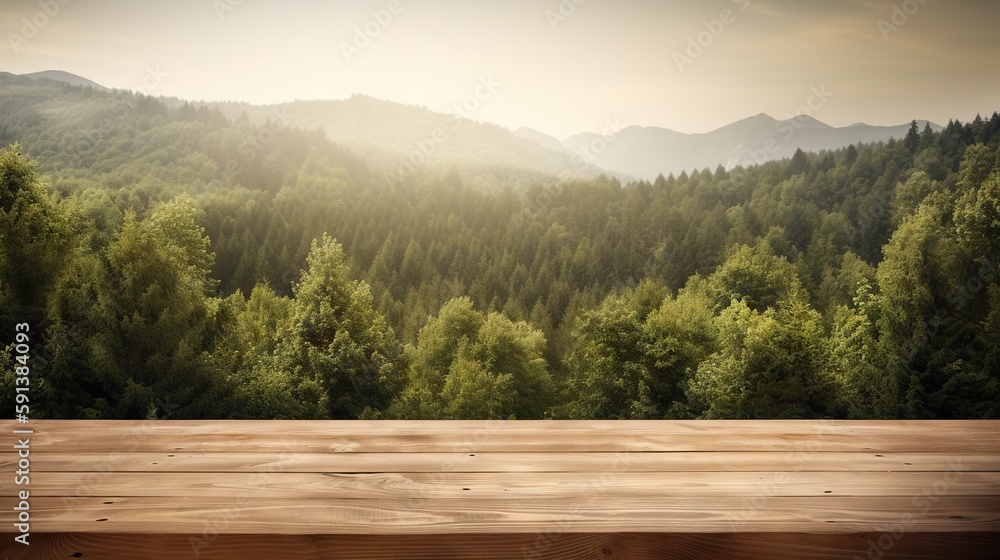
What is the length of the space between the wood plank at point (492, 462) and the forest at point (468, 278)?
10.3 feet

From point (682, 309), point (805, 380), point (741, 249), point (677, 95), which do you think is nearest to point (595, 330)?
point (682, 309)

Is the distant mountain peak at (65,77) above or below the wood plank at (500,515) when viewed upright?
above

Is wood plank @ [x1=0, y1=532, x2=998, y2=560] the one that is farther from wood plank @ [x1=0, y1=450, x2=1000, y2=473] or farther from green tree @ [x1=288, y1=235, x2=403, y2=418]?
green tree @ [x1=288, y1=235, x2=403, y2=418]

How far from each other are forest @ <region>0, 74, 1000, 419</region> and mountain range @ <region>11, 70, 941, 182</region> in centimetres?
8

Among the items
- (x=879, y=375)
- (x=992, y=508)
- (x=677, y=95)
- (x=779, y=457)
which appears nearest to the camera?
(x=992, y=508)

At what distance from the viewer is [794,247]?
4445 millimetres

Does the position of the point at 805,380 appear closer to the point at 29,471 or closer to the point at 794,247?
the point at 794,247

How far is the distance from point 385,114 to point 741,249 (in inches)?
97.8

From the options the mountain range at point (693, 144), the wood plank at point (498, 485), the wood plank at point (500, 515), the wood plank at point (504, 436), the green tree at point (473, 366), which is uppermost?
the mountain range at point (693, 144)

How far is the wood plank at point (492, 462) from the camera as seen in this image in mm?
1142

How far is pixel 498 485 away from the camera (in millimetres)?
1056

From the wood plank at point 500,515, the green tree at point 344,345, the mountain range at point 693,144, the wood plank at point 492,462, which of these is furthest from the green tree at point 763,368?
the wood plank at point 500,515

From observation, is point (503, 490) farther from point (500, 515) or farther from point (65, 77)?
point (65, 77)

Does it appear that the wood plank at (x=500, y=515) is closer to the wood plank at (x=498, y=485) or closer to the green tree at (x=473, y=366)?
the wood plank at (x=498, y=485)
